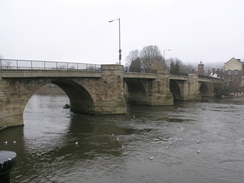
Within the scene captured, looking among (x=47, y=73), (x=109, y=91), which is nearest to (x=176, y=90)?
(x=109, y=91)

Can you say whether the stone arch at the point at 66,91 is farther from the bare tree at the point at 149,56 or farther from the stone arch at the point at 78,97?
the bare tree at the point at 149,56

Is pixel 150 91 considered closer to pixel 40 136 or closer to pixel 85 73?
pixel 85 73

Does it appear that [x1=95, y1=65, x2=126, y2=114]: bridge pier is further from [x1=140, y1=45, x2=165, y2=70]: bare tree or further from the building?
the building

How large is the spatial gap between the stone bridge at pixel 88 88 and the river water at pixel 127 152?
2.32m

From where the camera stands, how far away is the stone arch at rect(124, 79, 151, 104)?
3834 cm

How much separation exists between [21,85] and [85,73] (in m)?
6.81

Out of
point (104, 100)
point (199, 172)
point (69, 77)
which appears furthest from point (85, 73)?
point (199, 172)

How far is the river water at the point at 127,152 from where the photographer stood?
1054 cm

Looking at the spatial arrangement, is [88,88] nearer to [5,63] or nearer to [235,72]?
[5,63]

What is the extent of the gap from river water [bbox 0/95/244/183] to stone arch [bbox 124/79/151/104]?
16.4 metres

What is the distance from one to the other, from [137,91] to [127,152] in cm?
2765

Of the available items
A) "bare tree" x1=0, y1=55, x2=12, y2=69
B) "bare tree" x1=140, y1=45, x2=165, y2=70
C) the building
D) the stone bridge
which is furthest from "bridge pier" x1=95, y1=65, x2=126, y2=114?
the building

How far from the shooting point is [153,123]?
22969mm

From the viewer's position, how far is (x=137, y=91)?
41.2 m
